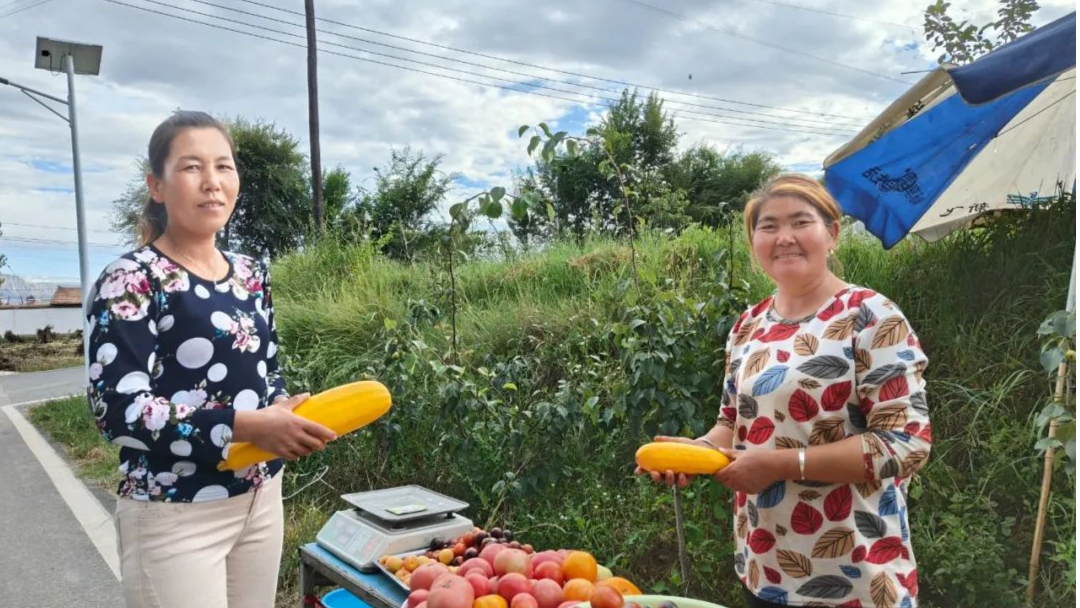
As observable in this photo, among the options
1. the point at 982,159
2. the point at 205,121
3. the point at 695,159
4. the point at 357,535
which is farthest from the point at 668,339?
the point at 695,159

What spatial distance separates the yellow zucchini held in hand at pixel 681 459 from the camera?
1901mm

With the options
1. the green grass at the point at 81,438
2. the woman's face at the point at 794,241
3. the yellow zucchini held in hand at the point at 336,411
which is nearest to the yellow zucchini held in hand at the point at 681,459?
the woman's face at the point at 794,241

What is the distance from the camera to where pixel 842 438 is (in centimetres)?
182

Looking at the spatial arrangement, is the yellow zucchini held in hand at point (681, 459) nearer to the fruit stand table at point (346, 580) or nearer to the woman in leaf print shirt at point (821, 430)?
the woman in leaf print shirt at point (821, 430)

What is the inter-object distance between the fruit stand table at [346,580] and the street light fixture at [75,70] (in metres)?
10.9

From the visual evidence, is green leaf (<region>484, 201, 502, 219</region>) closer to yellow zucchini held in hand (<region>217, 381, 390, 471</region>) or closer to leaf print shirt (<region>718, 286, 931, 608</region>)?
yellow zucchini held in hand (<region>217, 381, 390, 471</region>)

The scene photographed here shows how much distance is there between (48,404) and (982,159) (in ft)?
49.4

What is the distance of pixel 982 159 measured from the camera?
4.95m

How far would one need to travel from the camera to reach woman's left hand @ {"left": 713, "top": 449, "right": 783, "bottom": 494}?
1.82 metres

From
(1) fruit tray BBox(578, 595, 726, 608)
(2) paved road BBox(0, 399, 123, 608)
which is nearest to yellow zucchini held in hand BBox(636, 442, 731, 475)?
(1) fruit tray BBox(578, 595, 726, 608)

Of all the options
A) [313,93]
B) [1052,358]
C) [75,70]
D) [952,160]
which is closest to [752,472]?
[1052,358]

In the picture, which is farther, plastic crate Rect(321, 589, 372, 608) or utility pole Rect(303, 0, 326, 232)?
utility pole Rect(303, 0, 326, 232)

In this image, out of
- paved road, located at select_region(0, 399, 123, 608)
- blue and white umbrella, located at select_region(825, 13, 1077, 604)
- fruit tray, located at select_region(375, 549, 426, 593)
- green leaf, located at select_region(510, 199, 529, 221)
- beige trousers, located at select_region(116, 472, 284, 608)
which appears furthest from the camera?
paved road, located at select_region(0, 399, 123, 608)

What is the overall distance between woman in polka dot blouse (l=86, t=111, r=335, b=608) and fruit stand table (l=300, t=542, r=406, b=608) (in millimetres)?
626
